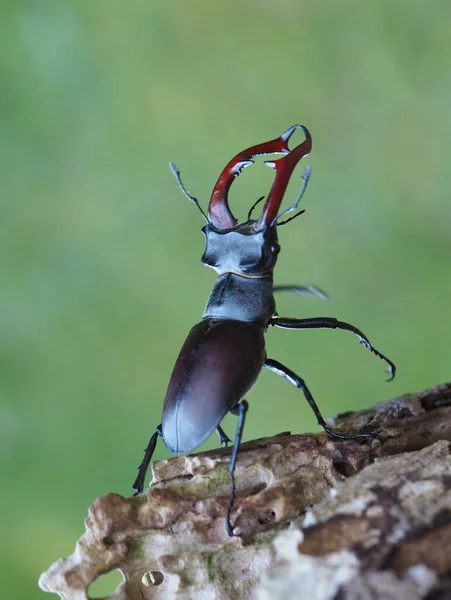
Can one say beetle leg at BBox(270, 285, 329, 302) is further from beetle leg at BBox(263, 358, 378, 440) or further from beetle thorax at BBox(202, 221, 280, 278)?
beetle leg at BBox(263, 358, 378, 440)

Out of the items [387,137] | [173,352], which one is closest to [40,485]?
[173,352]

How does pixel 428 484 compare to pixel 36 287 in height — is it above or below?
below

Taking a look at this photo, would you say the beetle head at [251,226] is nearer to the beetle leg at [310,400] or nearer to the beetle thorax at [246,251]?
the beetle thorax at [246,251]

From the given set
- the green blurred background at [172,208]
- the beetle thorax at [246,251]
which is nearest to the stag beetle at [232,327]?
the beetle thorax at [246,251]

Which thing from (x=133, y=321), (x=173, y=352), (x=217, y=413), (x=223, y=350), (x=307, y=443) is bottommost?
(x=307, y=443)

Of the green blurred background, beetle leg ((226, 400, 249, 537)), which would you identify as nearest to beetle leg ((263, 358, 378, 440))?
beetle leg ((226, 400, 249, 537))

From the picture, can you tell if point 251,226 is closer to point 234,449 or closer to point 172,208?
point 234,449

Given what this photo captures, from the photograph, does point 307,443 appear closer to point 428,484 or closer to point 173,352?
point 428,484
